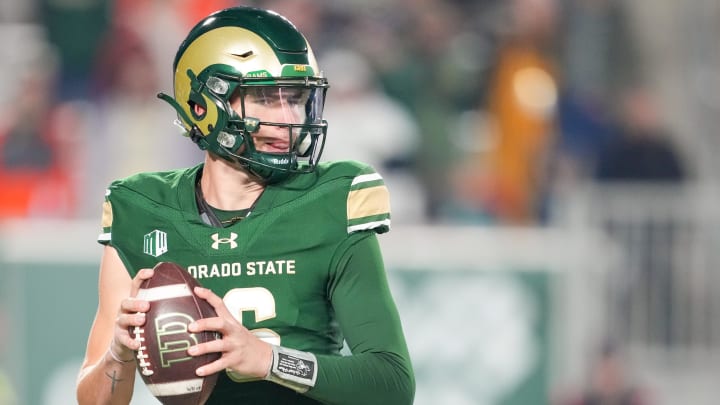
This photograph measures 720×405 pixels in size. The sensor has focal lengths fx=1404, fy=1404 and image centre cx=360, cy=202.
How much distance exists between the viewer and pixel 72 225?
7707 mm

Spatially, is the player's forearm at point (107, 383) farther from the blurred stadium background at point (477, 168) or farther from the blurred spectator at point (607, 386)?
the blurred spectator at point (607, 386)

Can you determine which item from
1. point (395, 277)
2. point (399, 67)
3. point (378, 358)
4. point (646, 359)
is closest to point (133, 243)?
point (378, 358)

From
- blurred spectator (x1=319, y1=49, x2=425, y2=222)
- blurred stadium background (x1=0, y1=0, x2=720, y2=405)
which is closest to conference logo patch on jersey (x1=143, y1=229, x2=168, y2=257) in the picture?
blurred stadium background (x1=0, y1=0, x2=720, y2=405)

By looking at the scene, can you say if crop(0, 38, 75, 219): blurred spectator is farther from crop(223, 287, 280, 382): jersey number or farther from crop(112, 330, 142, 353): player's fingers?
crop(112, 330, 142, 353): player's fingers

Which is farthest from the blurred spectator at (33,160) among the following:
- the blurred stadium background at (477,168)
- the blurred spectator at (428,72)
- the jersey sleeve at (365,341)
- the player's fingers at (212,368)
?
the player's fingers at (212,368)

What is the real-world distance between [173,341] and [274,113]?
2.41 feet

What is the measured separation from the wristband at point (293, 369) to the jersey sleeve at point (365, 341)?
0.9 inches

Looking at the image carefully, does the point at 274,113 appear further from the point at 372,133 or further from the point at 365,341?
the point at 372,133

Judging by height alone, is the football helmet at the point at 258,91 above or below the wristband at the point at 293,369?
above

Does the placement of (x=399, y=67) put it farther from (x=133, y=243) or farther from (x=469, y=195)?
(x=133, y=243)

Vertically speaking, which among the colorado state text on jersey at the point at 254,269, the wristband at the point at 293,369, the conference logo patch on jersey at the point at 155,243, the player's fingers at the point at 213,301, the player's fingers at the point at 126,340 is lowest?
the wristband at the point at 293,369

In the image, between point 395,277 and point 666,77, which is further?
point 666,77

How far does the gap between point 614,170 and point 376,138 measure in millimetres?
1485

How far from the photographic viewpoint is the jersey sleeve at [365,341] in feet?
10.6
